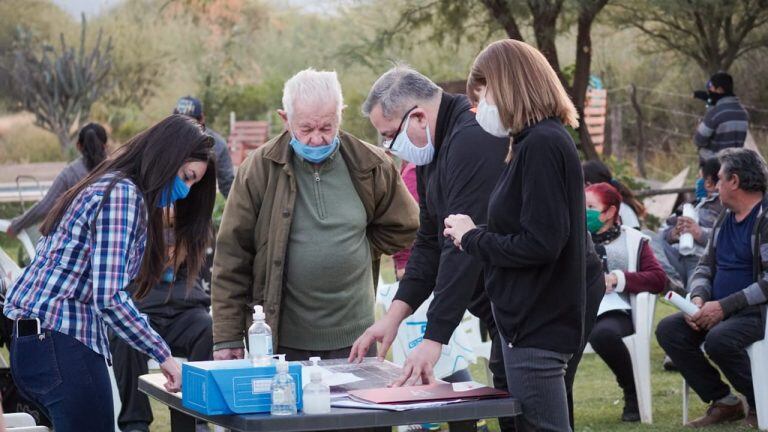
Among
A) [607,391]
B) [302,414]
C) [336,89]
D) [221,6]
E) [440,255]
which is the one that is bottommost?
[607,391]

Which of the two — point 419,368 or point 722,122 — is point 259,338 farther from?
point 722,122

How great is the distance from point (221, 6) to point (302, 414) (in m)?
36.2

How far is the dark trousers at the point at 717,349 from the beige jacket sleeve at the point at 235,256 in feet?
9.05

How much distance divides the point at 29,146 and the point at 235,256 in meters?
21.8

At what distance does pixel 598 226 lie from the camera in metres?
6.66

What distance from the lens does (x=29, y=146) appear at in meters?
24.9

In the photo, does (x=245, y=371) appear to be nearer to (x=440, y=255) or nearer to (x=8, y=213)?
(x=440, y=255)

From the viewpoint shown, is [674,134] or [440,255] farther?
[674,134]

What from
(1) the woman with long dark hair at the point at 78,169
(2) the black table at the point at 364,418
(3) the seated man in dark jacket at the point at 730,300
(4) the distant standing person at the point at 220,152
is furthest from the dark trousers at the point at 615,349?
(1) the woman with long dark hair at the point at 78,169

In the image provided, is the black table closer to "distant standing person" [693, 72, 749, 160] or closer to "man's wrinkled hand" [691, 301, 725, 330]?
"man's wrinkled hand" [691, 301, 725, 330]

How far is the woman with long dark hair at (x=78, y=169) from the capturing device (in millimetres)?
7535

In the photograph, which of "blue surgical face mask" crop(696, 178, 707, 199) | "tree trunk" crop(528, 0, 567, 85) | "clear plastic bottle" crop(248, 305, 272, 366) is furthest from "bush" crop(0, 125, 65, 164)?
"clear plastic bottle" crop(248, 305, 272, 366)

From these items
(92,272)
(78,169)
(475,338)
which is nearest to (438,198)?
(92,272)

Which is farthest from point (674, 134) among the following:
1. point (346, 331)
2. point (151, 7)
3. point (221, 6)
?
point (151, 7)
